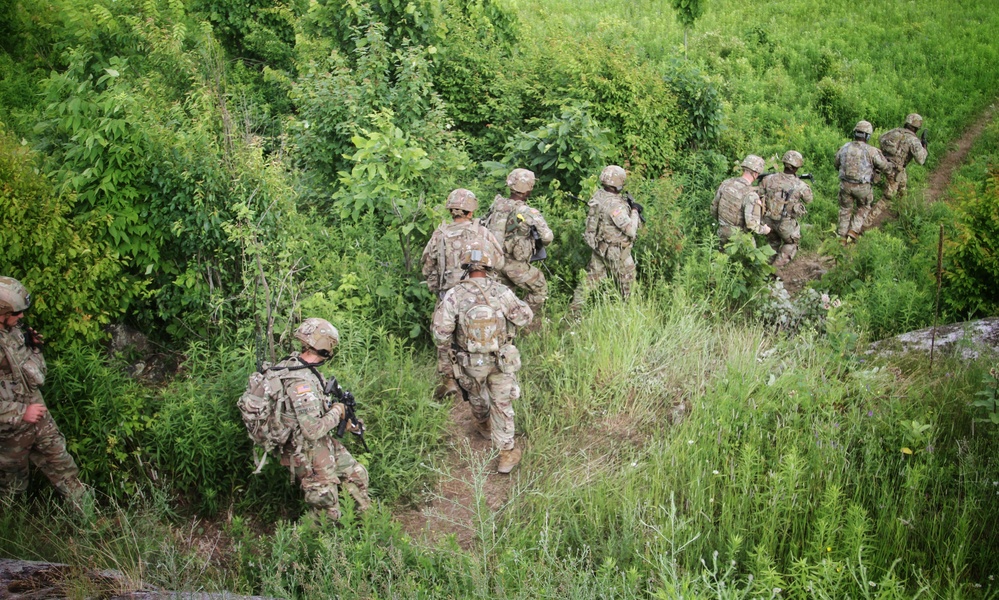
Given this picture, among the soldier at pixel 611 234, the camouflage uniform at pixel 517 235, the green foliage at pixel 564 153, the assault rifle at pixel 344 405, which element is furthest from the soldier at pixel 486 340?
the green foliage at pixel 564 153

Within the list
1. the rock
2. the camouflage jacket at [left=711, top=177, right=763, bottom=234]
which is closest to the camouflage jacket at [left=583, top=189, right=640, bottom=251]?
the camouflage jacket at [left=711, top=177, right=763, bottom=234]

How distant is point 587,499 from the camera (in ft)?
18.1

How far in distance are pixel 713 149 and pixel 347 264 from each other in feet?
21.7

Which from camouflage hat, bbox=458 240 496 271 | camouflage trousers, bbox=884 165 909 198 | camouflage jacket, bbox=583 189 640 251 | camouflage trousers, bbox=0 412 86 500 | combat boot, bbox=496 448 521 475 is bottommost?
combat boot, bbox=496 448 521 475

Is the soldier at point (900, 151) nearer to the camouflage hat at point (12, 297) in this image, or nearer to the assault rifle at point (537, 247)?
the assault rifle at point (537, 247)

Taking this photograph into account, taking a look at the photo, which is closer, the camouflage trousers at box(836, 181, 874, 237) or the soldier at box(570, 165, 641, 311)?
the soldier at box(570, 165, 641, 311)

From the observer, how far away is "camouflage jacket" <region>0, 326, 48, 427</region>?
5316 mm

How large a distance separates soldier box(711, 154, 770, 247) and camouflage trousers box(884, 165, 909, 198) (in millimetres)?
3087

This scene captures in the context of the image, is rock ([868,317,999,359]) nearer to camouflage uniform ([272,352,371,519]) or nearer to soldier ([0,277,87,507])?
camouflage uniform ([272,352,371,519])

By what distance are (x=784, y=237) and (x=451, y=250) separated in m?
4.81

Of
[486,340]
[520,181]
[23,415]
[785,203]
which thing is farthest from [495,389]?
[785,203]

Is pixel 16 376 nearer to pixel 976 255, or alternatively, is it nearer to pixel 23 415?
pixel 23 415

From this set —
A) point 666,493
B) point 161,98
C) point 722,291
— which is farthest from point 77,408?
point 722,291

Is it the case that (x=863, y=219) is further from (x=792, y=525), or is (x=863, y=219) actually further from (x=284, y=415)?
(x=284, y=415)
